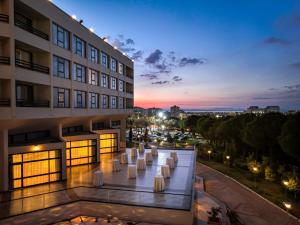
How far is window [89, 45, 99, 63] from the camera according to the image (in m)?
27.6

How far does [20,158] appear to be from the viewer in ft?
60.4

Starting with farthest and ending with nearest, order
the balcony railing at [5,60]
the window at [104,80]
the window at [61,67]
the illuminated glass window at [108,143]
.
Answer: the illuminated glass window at [108,143] → the window at [104,80] → the window at [61,67] → the balcony railing at [5,60]

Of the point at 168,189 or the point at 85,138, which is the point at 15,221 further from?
the point at 85,138

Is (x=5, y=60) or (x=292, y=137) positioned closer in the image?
(x=5, y=60)

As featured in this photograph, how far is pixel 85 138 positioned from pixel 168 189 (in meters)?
12.0

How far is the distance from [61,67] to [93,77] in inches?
262

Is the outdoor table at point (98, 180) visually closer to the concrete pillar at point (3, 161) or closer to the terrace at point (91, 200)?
the terrace at point (91, 200)

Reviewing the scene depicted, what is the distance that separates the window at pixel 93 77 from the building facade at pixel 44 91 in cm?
11

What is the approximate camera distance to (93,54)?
28.4 metres

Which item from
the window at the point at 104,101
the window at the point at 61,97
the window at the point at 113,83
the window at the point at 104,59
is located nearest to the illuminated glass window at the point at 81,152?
the window at the point at 61,97

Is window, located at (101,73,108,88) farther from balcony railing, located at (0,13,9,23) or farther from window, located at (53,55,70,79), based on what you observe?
balcony railing, located at (0,13,9,23)

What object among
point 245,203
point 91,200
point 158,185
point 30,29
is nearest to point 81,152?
point 91,200

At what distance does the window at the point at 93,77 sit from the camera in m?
27.9

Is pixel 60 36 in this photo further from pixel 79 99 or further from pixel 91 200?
pixel 91 200
